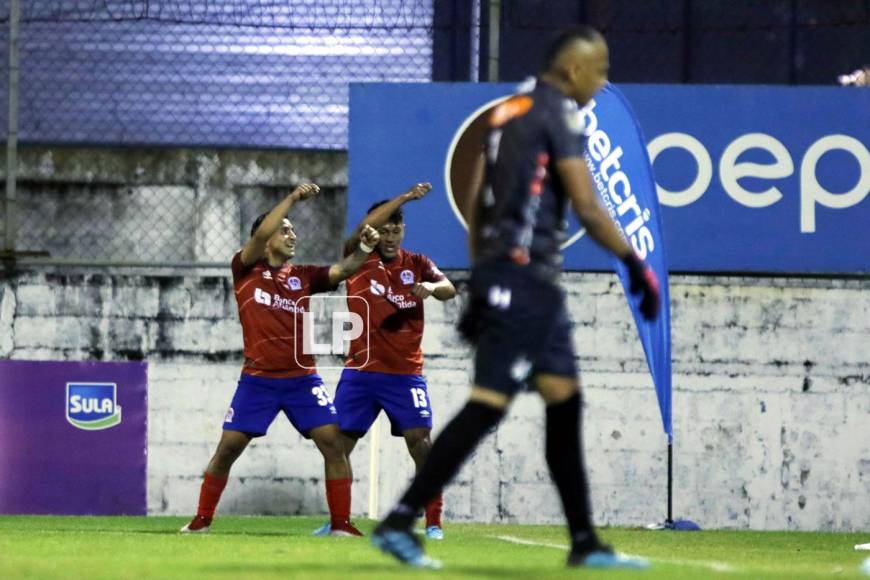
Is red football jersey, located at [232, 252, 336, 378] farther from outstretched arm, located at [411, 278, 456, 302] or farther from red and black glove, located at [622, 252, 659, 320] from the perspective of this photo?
red and black glove, located at [622, 252, 659, 320]

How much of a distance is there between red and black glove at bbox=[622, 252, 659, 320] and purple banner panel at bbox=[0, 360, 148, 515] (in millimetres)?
8088

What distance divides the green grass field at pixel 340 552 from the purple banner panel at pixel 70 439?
0.43m

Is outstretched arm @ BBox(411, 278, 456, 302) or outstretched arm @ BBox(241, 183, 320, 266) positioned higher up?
outstretched arm @ BBox(241, 183, 320, 266)

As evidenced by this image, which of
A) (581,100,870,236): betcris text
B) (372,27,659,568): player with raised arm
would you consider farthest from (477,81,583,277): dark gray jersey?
(581,100,870,236): betcris text

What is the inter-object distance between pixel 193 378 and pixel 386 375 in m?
3.01

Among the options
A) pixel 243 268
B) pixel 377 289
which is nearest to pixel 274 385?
pixel 243 268

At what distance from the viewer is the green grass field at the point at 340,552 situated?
627 centimetres

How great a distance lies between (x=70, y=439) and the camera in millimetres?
13727

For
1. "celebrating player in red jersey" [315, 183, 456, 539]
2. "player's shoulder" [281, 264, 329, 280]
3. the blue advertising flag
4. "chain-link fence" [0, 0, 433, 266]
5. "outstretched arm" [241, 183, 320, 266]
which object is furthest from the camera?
"chain-link fence" [0, 0, 433, 266]

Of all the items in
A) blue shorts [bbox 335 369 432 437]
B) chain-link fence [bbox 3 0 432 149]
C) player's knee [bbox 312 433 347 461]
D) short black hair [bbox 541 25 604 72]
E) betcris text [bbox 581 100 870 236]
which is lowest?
player's knee [bbox 312 433 347 461]

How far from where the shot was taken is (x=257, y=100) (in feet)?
49.0

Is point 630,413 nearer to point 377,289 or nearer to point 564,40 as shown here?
point 377,289

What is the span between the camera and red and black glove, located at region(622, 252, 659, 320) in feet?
20.6

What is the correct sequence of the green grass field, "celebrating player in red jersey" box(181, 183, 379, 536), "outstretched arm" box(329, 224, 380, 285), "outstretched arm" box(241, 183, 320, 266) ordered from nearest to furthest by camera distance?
1. the green grass field
2. "outstretched arm" box(241, 183, 320, 266)
3. "outstretched arm" box(329, 224, 380, 285)
4. "celebrating player in red jersey" box(181, 183, 379, 536)
